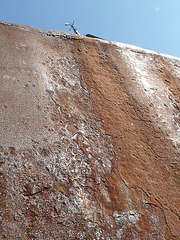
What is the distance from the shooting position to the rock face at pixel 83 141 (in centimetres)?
108

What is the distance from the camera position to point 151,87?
1.93 meters

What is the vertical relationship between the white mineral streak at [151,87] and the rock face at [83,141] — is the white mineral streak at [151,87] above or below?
above

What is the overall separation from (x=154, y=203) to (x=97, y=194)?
1.25ft

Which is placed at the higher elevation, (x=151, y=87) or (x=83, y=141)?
(x=151, y=87)

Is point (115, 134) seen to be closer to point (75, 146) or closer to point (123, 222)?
point (75, 146)

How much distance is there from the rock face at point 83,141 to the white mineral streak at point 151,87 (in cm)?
1

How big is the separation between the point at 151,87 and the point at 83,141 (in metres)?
0.91

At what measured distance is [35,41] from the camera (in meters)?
1.78

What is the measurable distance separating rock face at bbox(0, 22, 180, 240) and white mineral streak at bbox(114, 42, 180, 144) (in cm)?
1

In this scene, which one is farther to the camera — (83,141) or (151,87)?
(151,87)

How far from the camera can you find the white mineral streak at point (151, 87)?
1748 mm

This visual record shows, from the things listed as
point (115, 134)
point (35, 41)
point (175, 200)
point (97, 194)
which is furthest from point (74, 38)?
point (175, 200)

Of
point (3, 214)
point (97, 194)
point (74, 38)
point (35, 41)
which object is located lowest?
point (3, 214)

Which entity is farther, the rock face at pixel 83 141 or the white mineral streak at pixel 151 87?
the white mineral streak at pixel 151 87
